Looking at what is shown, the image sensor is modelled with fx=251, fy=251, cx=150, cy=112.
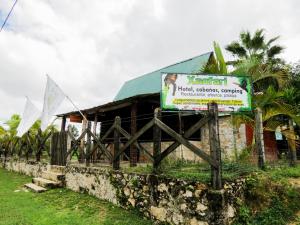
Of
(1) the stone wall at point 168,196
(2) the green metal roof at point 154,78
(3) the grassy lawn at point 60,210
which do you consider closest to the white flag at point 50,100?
(3) the grassy lawn at point 60,210

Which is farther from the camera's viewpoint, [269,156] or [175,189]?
[269,156]

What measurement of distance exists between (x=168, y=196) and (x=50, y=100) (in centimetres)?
690

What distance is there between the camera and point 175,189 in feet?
14.5

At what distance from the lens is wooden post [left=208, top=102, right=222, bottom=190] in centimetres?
400

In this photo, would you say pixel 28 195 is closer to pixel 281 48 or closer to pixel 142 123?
pixel 142 123

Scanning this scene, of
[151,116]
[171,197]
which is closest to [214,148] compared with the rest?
[171,197]

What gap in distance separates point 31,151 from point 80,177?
7.23 meters

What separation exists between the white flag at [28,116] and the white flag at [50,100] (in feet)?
7.55

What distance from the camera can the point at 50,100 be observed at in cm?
967

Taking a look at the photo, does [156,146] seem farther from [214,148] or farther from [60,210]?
[60,210]

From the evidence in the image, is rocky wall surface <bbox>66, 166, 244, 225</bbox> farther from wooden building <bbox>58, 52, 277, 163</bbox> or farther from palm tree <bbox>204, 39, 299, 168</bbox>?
palm tree <bbox>204, 39, 299, 168</bbox>

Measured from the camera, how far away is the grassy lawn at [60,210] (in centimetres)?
502

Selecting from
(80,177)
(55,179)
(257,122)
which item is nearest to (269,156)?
(257,122)

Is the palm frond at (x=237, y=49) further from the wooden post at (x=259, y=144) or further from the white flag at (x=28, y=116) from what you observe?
the white flag at (x=28, y=116)
